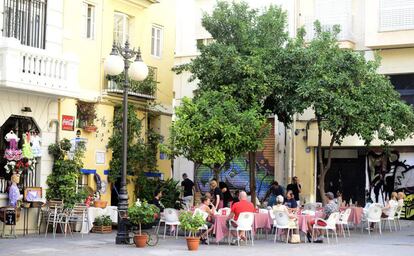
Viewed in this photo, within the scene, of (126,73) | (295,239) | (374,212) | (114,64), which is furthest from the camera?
(374,212)

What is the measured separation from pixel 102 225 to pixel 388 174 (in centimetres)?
1232

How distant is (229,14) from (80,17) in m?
5.02

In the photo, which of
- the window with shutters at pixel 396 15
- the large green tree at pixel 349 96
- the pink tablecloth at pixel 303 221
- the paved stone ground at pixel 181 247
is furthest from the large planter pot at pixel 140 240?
the window with shutters at pixel 396 15

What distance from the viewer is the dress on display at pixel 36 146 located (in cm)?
2185

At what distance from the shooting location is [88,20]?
25078mm

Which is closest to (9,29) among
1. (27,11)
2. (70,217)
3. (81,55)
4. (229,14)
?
(27,11)

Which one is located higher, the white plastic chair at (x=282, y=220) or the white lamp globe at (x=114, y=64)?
the white lamp globe at (x=114, y=64)

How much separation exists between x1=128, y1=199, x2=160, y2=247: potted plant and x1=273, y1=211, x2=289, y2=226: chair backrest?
11.3ft

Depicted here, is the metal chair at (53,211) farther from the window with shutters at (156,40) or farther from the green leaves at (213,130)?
the window with shutters at (156,40)

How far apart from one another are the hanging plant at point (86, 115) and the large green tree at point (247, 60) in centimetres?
348

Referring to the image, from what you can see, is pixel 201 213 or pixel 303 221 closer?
pixel 201 213

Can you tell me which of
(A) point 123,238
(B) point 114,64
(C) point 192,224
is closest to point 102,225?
(A) point 123,238

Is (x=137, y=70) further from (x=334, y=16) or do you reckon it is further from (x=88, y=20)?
(x=334, y=16)

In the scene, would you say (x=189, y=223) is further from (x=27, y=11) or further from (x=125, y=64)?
(x=27, y=11)
